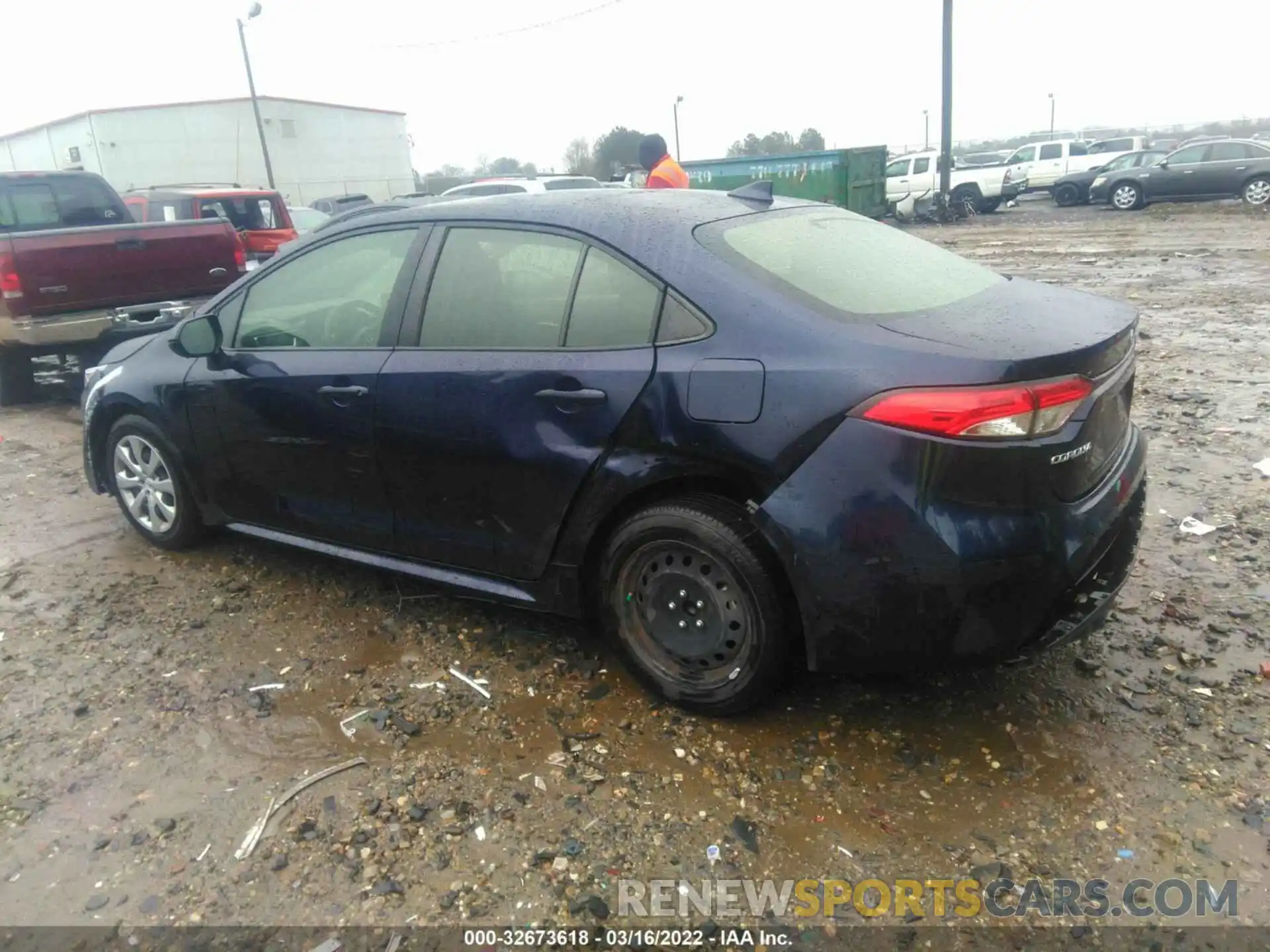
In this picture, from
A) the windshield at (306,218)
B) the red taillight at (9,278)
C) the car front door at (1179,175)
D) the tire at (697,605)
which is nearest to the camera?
the tire at (697,605)

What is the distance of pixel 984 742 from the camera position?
281 centimetres

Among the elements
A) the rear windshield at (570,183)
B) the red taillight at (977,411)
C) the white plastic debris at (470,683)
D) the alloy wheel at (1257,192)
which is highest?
the rear windshield at (570,183)

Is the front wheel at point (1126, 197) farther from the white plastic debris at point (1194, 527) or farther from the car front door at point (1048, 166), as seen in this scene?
the white plastic debris at point (1194, 527)

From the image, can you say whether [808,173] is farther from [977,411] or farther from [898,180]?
[977,411]

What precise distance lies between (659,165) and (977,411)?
5.11 metres

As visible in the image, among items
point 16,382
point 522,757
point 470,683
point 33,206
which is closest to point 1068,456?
point 522,757

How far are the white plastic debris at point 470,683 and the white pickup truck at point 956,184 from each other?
24363mm

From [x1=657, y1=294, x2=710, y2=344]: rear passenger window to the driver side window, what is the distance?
1.20 m

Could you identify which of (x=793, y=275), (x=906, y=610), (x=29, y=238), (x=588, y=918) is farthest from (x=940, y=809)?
(x=29, y=238)

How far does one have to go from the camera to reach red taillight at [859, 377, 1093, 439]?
238cm

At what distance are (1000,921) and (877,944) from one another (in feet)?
1.02

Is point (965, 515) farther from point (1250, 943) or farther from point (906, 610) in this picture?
point (1250, 943)

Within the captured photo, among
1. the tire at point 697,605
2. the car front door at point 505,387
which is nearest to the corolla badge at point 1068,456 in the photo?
the tire at point 697,605

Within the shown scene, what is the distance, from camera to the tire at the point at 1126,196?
22.7 meters
